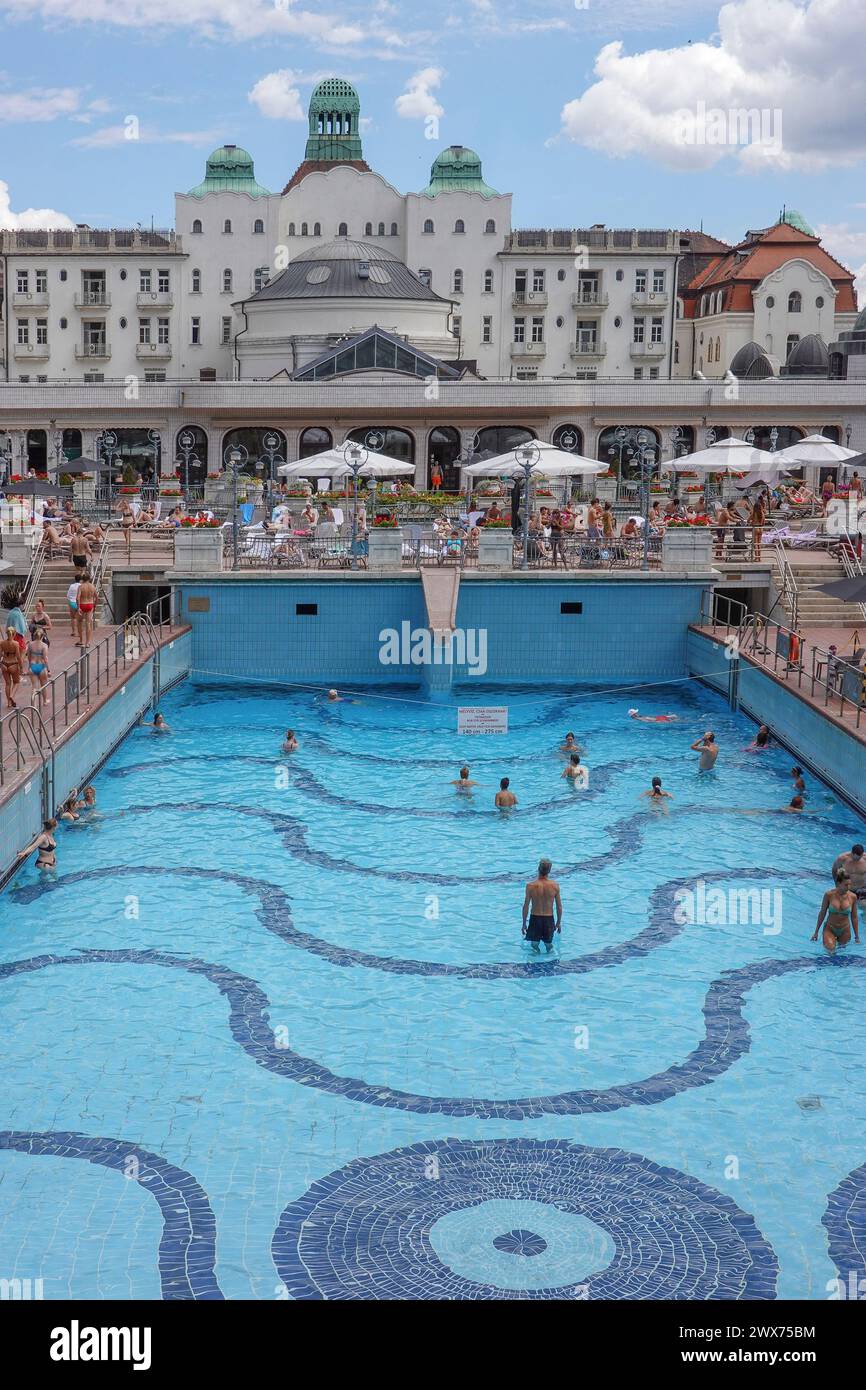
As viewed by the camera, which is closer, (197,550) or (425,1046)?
(425,1046)

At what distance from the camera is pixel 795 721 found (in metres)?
21.7

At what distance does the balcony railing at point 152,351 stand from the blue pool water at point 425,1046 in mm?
48580

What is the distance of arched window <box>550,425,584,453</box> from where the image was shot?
2025 inches

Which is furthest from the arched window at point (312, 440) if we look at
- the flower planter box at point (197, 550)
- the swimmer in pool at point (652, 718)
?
the swimmer in pool at point (652, 718)

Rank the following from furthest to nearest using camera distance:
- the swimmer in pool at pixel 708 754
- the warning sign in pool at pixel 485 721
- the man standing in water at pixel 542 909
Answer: the warning sign in pool at pixel 485 721
the swimmer in pool at pixel 708 754
the man standing in water at pixel 542 909

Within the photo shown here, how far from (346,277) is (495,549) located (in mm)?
32842

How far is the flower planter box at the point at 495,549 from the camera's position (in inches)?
1116

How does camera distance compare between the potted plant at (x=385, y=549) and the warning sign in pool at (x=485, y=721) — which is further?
the potted plant at (x=385, y=549)

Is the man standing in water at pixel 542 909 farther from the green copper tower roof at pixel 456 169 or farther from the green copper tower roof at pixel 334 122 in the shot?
the green copper tower roof at pixel 334 122

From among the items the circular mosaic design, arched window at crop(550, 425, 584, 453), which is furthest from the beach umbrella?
the circular mosaic design

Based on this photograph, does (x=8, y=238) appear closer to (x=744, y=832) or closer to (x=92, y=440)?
(x=92, y=440)

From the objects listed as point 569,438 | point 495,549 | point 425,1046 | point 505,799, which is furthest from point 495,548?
point 569,438

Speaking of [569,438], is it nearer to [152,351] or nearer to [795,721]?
[152,351]
